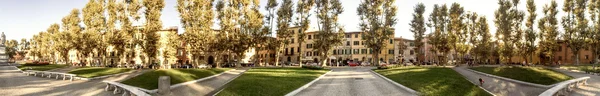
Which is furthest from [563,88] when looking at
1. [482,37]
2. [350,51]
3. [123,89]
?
[350,51]

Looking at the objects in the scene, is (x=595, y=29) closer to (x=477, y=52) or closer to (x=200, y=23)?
(x=477, y=52)

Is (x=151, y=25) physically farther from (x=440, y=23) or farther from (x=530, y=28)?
(x=530, y=28)

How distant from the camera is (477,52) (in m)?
64.9

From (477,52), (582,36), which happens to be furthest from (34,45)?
(582,36)

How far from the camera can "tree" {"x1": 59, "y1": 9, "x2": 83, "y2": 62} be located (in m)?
58.2

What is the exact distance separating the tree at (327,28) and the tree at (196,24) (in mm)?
15620

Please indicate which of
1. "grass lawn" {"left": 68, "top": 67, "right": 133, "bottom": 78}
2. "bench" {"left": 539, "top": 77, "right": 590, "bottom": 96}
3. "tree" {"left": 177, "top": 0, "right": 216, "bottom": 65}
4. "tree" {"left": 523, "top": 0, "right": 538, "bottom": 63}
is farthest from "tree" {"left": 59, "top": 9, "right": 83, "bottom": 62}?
"tree" {"left": 523, "top": 0, "right": 538, "bottom": 63}

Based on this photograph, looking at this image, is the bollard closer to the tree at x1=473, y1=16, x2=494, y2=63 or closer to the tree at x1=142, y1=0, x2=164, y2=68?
the tree at x1=142, y1=0, x2=164, y2=68

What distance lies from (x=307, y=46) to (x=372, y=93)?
70502 mm

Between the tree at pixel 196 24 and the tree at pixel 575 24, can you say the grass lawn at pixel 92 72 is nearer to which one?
the tree at pixel 196 24

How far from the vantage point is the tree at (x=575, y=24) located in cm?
5200

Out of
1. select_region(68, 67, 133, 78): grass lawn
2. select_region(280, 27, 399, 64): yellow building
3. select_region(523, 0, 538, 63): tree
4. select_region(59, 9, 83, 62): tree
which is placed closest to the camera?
select_region(68, 67, 133, 78): grass lawn

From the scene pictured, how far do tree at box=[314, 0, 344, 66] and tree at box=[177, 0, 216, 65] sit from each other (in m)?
15.6

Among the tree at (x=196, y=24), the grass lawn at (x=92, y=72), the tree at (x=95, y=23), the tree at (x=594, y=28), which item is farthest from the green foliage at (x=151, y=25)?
the tree at (x=594, y=28)
